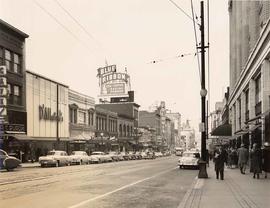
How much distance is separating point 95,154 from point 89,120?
63.4ft

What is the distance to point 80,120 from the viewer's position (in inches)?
2953

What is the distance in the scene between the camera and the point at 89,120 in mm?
80250

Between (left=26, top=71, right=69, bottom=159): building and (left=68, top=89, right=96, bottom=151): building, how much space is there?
277 centimetres

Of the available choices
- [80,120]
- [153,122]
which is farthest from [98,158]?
[153,122]

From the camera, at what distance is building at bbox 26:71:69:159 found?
179 feet

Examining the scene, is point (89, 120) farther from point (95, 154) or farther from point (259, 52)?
point (259, 52)

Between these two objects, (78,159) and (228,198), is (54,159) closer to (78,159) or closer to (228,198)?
(78,159)

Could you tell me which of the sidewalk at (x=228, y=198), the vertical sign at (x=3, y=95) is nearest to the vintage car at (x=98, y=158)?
the vertical sign at (x=3, y=95)

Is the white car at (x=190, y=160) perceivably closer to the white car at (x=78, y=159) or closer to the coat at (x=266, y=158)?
the coat at (x=266, y=158)

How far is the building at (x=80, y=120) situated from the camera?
70.0m

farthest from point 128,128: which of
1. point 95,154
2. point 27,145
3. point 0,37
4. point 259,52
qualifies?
point 259,52

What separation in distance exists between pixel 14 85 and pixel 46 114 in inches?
402

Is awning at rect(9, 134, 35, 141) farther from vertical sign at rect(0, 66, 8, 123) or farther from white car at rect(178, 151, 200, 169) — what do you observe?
white car at rect(178, 151, 200, 169)

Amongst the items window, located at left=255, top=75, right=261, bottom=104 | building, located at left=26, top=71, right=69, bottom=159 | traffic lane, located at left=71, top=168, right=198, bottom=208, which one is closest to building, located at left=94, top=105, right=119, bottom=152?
building, located at left=26, top=71, right=69, bottom=159
